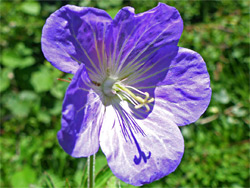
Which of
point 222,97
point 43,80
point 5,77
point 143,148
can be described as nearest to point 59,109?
point 43,80

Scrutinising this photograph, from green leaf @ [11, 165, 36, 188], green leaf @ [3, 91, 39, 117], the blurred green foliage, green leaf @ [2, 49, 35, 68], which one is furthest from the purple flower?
green leaf @ [2, 49, 35, 68]

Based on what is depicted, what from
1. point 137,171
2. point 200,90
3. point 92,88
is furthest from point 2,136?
point 200,90

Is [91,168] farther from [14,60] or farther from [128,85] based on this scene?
[14,60]

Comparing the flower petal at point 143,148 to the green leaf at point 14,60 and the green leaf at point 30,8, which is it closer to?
the green leaf at point 14,60

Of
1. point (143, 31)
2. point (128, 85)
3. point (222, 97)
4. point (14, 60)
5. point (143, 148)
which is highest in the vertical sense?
point (143, 31)

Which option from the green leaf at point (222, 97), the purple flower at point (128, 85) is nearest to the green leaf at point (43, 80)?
the purple flower at point (128, 85)

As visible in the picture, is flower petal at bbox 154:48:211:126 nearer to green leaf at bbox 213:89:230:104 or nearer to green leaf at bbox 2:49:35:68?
green leaf at bbox 213:89:230:104
